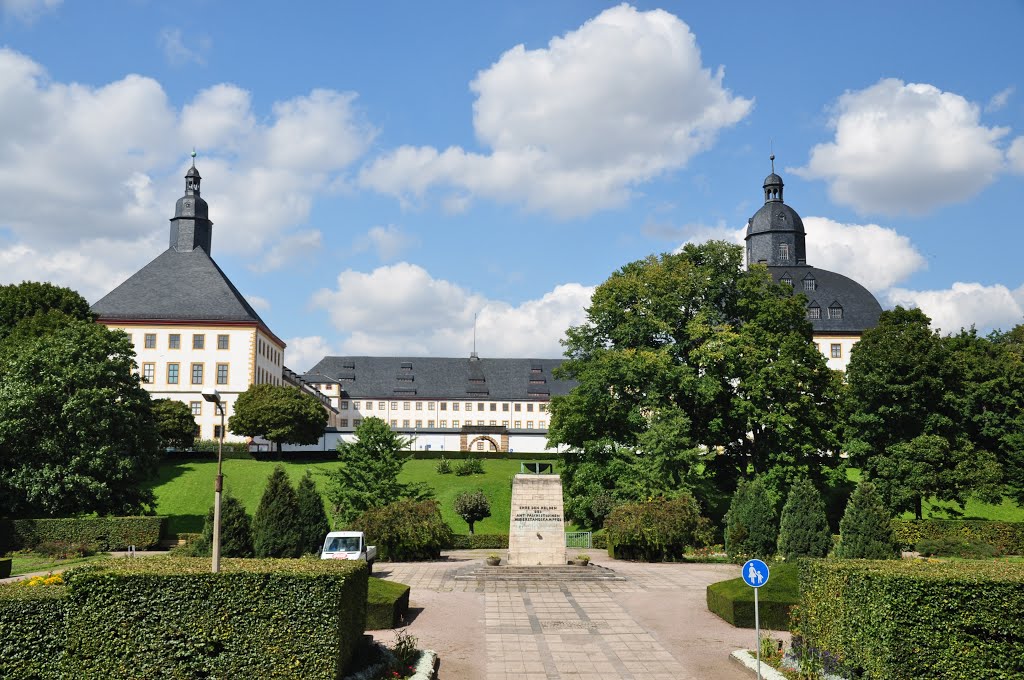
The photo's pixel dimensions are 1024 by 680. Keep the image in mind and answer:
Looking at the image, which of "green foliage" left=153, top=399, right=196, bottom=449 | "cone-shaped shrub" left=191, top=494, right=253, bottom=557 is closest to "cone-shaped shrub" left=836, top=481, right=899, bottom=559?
"cone-shaped shrub" left=191, top=494, right=253, bottom=557

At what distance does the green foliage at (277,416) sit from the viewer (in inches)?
2761

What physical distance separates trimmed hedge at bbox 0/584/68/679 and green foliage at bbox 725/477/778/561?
2998 cm

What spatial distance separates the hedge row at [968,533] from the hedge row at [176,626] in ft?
116

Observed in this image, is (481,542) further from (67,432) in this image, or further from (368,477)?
(67,432)

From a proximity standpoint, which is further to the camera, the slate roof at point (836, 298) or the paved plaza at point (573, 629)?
the slate roof at point (836, 298)

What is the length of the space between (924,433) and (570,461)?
19.3m

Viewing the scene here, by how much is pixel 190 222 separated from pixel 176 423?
28.0m

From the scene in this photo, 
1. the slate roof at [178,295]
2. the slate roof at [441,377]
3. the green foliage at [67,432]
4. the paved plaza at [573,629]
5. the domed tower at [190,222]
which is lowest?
the paved plaza at [573,629]

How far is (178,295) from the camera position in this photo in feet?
277

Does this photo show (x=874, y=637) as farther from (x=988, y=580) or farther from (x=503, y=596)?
(x=503, y=596)

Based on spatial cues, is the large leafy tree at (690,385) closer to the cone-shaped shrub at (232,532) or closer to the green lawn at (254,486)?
the green lawn at (254,486)

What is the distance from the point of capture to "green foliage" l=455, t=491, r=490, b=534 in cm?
4906

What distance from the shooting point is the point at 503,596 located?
26.3 meters

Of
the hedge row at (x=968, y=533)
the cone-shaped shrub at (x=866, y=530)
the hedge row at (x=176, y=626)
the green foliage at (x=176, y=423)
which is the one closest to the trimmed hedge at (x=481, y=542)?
the hedge row at (x=968, y=533)
